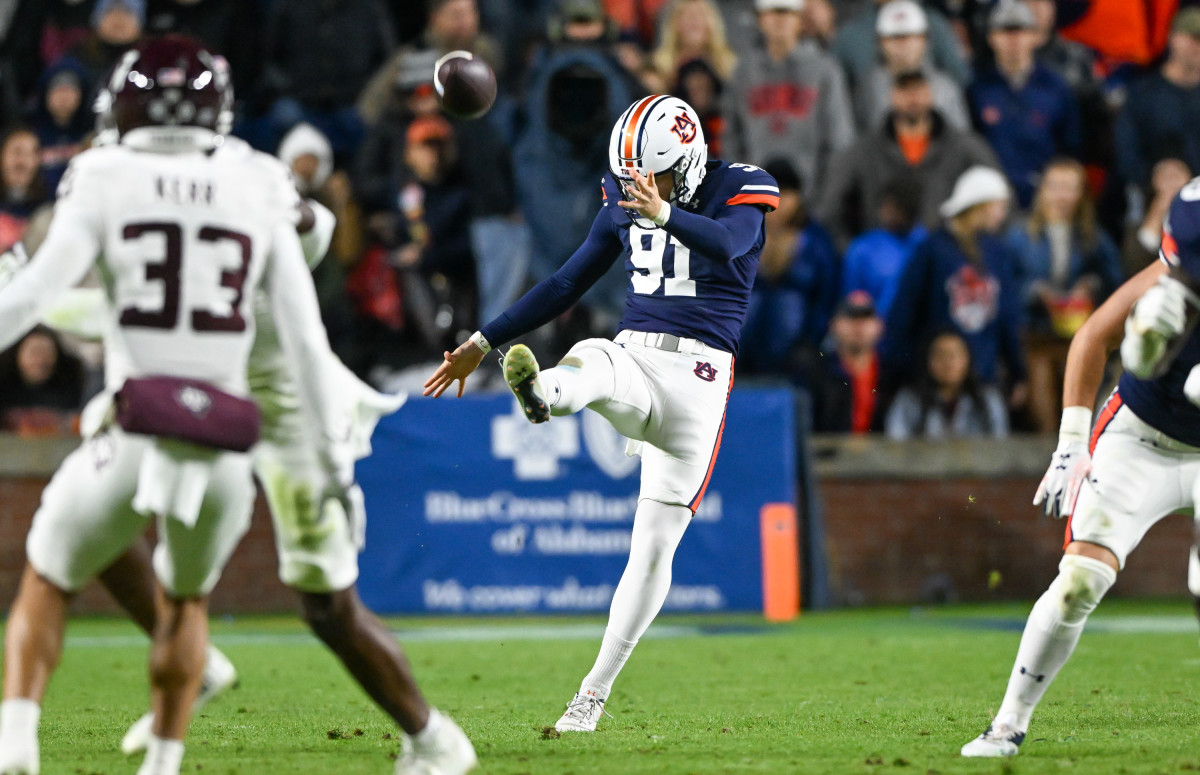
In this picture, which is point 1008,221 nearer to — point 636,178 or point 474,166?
point 474,166

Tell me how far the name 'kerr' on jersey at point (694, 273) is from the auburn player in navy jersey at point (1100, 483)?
1490 millimetres

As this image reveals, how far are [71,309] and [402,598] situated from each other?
21.1ft

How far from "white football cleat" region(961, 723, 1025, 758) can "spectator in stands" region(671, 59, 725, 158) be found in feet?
24.6

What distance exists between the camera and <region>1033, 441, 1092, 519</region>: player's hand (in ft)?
17.9

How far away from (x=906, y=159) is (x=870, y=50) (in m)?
1.35

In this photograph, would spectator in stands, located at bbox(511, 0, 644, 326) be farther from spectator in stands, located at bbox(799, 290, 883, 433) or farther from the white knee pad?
the white knee pad

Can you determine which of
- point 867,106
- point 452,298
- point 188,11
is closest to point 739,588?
point 452,298

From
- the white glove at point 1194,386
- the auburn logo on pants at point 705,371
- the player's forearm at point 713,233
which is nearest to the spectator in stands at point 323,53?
the auburn logo on pants at point 705,371

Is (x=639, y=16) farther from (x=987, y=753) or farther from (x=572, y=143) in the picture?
(x=987, y=753)

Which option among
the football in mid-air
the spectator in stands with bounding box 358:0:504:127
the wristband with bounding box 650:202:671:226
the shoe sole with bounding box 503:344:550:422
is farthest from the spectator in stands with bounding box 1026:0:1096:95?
the shoe sole with bounding box 503:344:550:422

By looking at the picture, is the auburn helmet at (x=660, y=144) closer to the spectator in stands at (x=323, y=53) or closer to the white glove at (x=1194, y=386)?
the white glove at (x=1194, y=386)

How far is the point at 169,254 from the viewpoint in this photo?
4207 millimetres

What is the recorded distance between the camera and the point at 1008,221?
41.4ft

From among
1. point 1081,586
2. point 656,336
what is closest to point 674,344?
point 656,336
